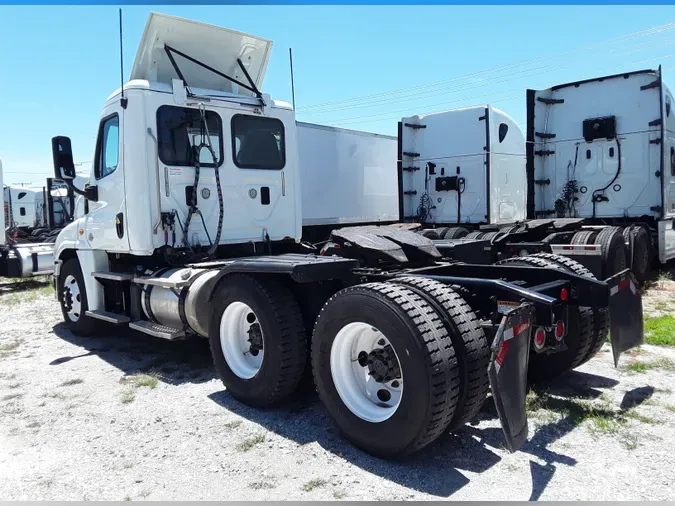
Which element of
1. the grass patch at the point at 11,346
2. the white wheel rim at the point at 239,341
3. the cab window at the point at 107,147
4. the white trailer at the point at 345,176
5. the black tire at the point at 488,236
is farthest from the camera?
the white trailer at the point at 345,176

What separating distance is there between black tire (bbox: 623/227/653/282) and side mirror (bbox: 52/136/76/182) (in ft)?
26.9

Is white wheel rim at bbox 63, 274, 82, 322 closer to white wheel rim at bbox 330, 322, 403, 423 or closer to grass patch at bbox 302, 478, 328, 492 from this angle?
white wheel rim at bbox 330, 322, 403, 423

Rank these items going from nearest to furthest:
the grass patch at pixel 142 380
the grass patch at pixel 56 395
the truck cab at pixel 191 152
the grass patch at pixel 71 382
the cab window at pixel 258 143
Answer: the grass patch at pixel 56 395 → the grass patch at pixel 142 380 → the grass patch at pixel 71 382 → the truck cab at pixel 191 152 → the cab window at pixel 258 143

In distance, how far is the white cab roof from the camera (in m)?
6.05

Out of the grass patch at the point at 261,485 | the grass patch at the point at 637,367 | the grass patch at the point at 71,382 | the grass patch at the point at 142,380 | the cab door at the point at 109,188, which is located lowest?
the grass patch at the point at 261,485

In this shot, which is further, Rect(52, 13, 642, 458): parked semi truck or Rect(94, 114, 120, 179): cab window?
Rect(94, 114, 120, 179): cab window

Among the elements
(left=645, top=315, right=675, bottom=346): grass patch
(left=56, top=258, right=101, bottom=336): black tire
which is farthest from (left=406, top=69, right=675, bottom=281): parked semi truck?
(left=56, top=258, right=101, bottom=336): black tire

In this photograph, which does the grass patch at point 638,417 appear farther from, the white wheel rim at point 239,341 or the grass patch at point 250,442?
the white wheel rim at point 239,341

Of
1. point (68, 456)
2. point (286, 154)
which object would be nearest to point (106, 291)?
point (286, 154)

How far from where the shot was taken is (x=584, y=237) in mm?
8688

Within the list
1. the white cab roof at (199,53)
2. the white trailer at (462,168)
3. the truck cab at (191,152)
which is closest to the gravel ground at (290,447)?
the truck cab at (191,152)

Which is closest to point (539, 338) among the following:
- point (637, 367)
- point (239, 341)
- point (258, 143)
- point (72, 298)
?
point (637, 367)

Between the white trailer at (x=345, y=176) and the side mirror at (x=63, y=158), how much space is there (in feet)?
17.7

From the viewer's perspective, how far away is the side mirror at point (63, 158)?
614 centimetres
